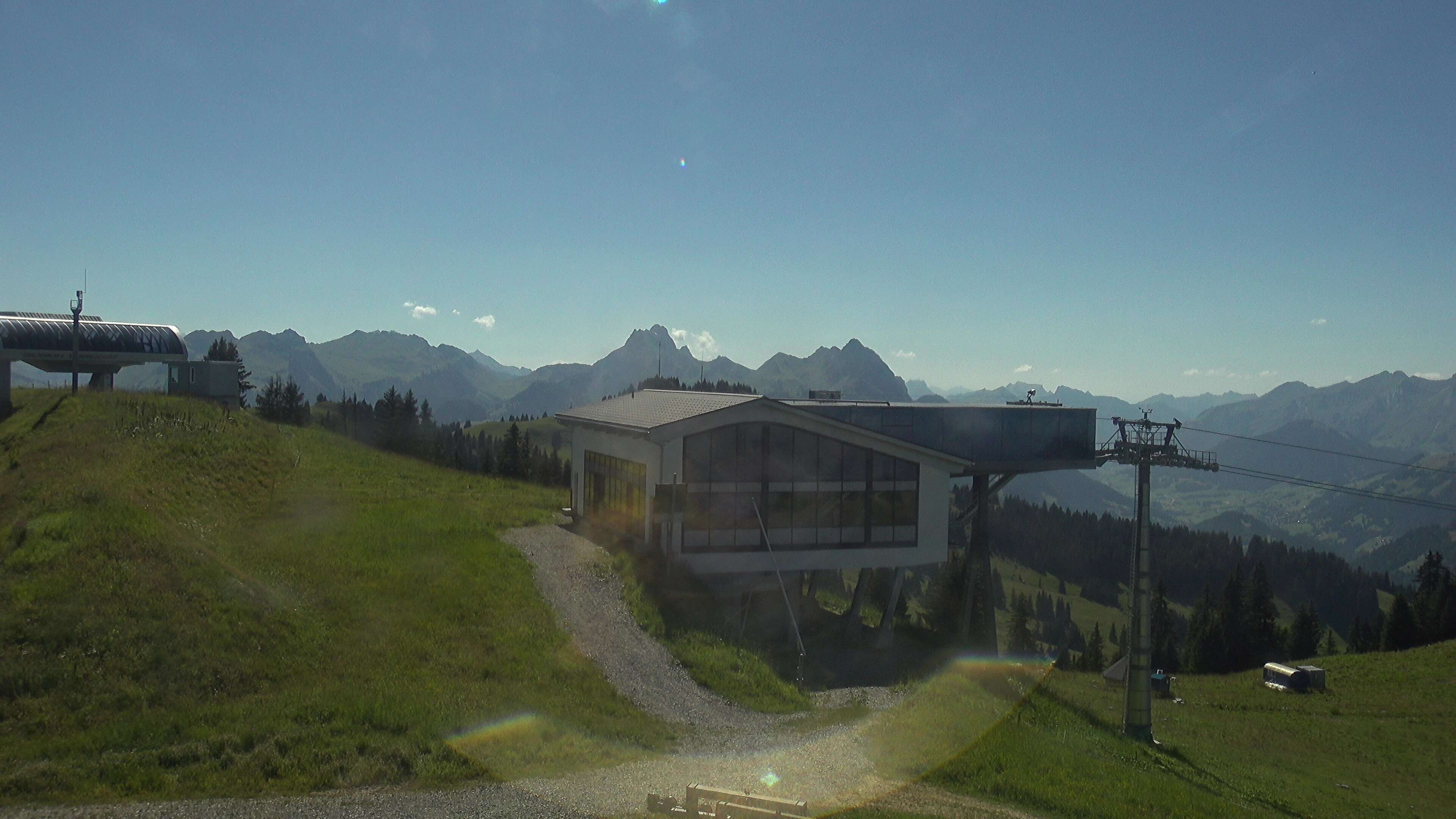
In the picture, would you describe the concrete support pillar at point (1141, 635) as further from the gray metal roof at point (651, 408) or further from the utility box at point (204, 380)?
the utility box at point (204, 380)

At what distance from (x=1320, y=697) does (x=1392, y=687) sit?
16.2 ft

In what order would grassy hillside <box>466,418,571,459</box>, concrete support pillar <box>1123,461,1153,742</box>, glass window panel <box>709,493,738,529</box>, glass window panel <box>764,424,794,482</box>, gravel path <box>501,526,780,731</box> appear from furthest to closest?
grassy hillside <box>466,418,571,459</box> < glass window panel <box>764,424,794,482</box> < glass window panel <box>709,493,738,529</box> < concrete support pillar <box>1123,461,1153,742</box> < gravel path <box>501,526,780,731</box>

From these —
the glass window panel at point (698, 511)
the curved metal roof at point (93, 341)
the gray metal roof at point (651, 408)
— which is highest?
the curved metal roof at point (93, 341)

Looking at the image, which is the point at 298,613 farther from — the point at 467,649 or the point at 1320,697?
the point at 1320,697

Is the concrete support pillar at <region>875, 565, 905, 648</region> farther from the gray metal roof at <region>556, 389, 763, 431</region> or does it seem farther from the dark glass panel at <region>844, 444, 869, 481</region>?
the gray metal roof at <region>556, 389, 763, 431</region>

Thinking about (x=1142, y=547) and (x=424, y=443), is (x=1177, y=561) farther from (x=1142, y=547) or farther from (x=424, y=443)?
(x=1142, y=547)

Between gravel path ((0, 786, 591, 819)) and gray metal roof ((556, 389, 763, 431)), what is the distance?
1775 centimetres

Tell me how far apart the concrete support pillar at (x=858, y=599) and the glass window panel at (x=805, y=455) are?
21.1 ft

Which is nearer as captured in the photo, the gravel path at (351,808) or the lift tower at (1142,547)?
the gravel path at (351,808)

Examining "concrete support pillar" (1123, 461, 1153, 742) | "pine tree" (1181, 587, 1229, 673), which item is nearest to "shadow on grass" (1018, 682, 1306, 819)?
"concrete support pillar" (1123, 461, 1153, 742)

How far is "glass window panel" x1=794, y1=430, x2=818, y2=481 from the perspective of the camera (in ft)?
105

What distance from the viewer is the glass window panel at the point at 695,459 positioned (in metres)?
30.3

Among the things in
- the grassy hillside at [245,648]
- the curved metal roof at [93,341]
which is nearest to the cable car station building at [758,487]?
the grassy hillside at [245,648]

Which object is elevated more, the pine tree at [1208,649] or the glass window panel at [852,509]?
the glass window panel at [852,509]
